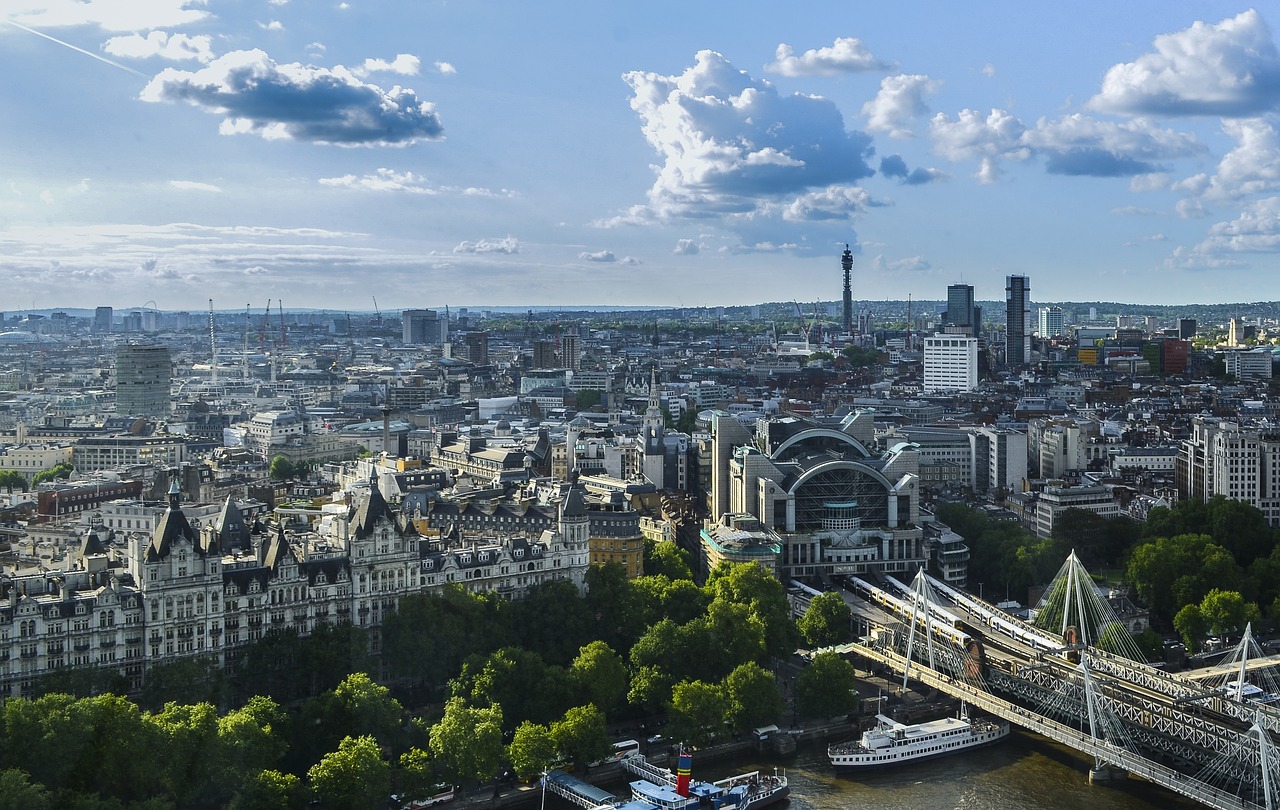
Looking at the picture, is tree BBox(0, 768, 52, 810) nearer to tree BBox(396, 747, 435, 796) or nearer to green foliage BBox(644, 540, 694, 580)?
tree BBox(396, 747, 435, 796)

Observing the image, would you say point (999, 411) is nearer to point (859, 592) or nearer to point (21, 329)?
point (859, 592)

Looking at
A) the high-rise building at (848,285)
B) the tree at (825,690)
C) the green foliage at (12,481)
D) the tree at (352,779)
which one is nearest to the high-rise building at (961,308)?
the high-rise building at (848,285)

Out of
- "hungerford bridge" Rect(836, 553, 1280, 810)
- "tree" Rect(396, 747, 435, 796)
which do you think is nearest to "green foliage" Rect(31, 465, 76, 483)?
"hungerford bridge" Rect(836, 553, 1280, 810)

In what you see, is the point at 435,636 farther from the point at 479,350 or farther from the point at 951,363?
the point at 479,350

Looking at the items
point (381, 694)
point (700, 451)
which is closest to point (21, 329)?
point (700, 451)

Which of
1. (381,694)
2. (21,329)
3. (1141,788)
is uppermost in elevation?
(21,329)
